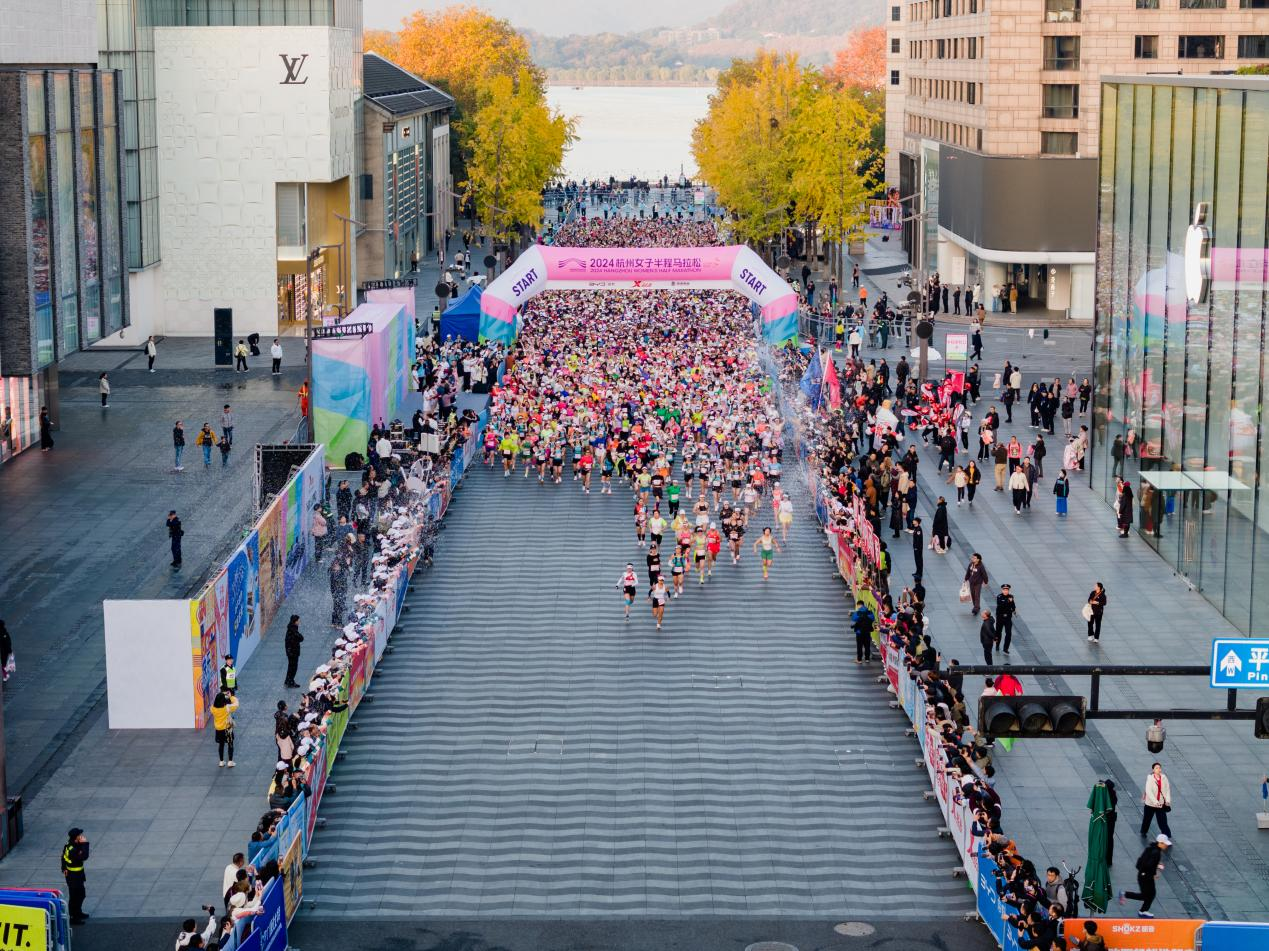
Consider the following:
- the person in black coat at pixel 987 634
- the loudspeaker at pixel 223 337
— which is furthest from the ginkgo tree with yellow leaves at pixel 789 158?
the person in black coat at pixel 987 634

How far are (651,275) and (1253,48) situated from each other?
30.7 m

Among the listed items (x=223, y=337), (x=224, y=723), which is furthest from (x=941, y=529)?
(x=223, y=337)

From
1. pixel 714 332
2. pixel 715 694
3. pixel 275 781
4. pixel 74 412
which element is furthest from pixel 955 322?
pixel 275 781

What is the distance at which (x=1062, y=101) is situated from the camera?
79.4 metres

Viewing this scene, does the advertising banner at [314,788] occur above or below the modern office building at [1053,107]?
below

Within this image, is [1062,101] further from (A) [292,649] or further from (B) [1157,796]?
(B) [1157,796]

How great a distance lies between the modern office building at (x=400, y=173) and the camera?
87.6 meters

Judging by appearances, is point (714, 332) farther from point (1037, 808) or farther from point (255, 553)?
point (1037, 808)

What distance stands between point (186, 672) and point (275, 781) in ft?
14.8

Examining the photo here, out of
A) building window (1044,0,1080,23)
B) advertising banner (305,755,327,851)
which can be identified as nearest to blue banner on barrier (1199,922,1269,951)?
advertising banner (305,755,327,851)

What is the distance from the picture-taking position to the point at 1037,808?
26.1 meters

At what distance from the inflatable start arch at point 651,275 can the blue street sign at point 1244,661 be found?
4303cm

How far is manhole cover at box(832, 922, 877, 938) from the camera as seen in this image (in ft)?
73.3

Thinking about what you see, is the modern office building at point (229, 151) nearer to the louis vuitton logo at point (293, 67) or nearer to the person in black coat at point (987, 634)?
the louis vuitton logo at point (293, 67)
